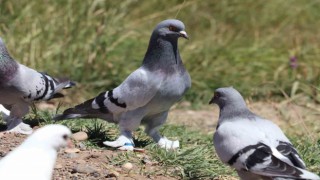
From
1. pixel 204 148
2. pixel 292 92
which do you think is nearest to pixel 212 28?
pixel 292 92

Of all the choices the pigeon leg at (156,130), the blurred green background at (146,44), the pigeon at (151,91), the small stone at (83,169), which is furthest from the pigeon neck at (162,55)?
the blurred green background at (146,44)

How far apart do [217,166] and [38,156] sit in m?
1.76

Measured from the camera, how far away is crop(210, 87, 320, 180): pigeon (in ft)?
14.4

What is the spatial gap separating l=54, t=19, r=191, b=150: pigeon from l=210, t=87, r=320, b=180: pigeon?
1.86 feet

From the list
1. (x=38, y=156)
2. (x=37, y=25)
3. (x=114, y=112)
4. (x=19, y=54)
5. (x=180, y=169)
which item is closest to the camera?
(x=38, y=156)

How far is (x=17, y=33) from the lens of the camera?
861cm

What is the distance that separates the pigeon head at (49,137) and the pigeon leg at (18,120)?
176 centimetres

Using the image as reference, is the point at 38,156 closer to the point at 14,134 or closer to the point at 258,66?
the point at 14,134

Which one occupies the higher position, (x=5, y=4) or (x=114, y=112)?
(x=5, y=4)

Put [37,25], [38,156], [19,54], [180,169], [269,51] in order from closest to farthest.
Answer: [38,156] < [180,169] < [19,54] < [37,25] < [269,51]

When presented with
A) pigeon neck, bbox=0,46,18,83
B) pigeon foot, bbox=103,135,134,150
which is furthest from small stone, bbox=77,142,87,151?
pigeon neck, bbox=0,46,18,83

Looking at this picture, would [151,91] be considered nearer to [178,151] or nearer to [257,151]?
[178,151]

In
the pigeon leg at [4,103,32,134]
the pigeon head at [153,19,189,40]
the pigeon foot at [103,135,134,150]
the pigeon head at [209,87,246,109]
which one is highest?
the pigeon head at [153,19,189,40]

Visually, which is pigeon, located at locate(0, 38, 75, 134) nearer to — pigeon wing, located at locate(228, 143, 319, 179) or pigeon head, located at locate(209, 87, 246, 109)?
pigeon head, located at locate(209, 87, 246, 109)
